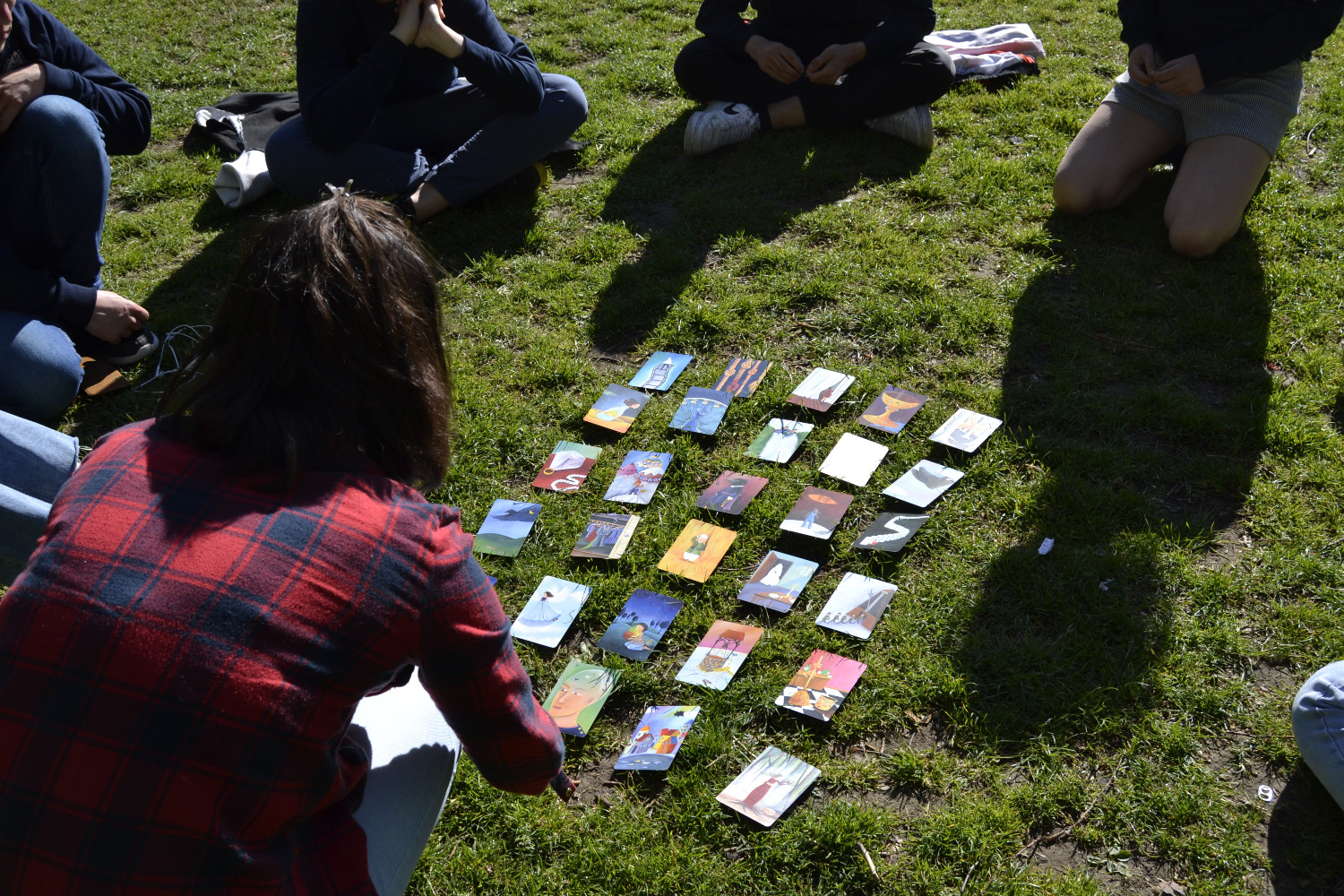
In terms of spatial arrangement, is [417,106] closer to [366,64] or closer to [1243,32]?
[366,64]

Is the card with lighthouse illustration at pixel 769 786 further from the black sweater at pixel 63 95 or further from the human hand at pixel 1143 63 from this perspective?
the human hand at pixel 1143 63

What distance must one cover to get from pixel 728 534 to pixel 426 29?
2.71m

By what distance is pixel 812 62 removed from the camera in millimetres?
4887

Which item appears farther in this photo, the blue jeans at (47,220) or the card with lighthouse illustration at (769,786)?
the blue jeans at (47,220)

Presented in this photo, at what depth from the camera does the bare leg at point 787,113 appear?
4.95 meters

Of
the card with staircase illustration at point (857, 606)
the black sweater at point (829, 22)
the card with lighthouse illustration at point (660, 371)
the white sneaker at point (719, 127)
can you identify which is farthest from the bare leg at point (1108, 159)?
the card with staircase illustration at point (857, 606)

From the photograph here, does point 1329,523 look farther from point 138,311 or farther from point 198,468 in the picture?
point 138,311

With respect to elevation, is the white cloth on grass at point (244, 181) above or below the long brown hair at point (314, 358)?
below

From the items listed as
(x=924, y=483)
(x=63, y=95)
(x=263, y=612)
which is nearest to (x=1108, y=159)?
(x=924, y=483)

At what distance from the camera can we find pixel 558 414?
11.5ft

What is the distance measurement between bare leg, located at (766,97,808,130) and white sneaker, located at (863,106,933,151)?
0.40m

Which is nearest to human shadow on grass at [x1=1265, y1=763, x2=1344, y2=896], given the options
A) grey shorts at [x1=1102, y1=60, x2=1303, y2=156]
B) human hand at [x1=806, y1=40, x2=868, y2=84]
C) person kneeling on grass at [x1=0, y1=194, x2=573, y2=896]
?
person kneeling on grass at [x1=0, y1=194, x2=573, y2=896]

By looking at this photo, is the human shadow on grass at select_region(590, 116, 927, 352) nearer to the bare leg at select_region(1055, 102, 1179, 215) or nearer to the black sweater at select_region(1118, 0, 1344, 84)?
the bare leg at select_region(1055, 102, 1179, 215)

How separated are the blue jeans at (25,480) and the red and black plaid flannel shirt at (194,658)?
1.04 meters
